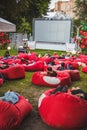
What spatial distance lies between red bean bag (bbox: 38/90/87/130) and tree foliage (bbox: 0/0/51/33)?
18.2m

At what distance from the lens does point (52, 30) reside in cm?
2766

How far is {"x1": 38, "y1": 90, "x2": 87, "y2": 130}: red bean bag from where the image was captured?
20.6 ft

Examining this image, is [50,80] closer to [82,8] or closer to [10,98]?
[10,98]

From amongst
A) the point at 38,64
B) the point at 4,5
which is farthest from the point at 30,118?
the point at 4,5

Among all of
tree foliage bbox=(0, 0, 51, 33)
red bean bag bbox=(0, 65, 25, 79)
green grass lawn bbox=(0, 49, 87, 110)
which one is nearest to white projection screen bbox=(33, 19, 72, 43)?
tree foliage bbox=(0, 0, 51, 33)

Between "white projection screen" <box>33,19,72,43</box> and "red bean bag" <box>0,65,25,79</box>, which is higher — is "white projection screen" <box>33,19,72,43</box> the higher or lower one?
the higher one

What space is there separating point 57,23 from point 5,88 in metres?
18.2

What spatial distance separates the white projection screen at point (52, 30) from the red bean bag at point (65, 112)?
20017mm

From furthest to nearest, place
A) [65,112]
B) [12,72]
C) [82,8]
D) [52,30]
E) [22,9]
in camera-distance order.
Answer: [82,8] < [52,30] < [22,9] < [12,72] < [65,112]

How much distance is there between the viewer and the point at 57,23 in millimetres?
27250

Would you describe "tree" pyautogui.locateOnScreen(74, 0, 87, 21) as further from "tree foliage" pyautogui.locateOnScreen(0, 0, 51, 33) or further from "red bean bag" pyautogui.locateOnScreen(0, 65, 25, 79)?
"red bean bag" pyautogui.locateOnScreen(0, 65, 25, 79)

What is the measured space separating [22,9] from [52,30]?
147 inches

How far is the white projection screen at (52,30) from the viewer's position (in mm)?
26547

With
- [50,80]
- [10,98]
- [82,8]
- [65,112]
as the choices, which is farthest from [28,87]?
[82,8]
